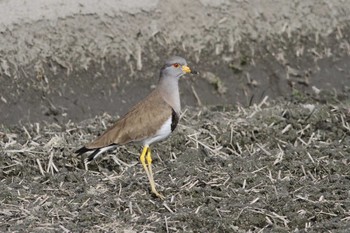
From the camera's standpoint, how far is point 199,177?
677 cm

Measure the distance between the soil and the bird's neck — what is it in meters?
0.51

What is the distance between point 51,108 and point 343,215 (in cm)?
391

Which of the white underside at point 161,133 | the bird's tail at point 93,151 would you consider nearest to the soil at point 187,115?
the bird's tail at point 93,151

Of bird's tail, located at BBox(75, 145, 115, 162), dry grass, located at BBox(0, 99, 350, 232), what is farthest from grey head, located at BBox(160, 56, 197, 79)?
bird's tail, located at BBox(75, 145, 115, 162)

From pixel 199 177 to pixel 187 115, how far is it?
166 cm

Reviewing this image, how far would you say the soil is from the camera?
6.18m

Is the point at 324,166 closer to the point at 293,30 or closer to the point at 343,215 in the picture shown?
the point at 343,215

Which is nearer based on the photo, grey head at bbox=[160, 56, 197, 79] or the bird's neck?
the bird's neck

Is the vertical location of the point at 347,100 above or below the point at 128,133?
below

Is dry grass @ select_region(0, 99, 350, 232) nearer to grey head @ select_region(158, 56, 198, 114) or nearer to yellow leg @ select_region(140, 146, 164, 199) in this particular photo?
yellow leg @ select_region(140, 146, 164, 199)

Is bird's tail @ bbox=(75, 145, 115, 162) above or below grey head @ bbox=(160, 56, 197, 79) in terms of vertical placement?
below

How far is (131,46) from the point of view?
970cm

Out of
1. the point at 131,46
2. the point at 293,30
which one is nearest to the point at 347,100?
Result: the point at 293,30

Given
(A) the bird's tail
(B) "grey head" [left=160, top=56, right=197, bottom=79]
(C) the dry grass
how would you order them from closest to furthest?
(C) the dry grass → (A) the bird's tail → (B) "grey head" [left=160, top=56, right=197, bottom=79]
